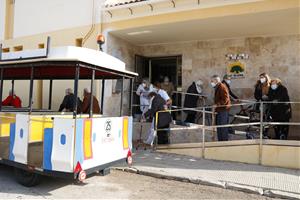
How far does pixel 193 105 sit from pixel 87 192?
6.12 meters

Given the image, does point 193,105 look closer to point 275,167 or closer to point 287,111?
point 287,111

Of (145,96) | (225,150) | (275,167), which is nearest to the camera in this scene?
(275,167)

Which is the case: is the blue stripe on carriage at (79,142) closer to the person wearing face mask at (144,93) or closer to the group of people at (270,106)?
the group of people at (270,106)

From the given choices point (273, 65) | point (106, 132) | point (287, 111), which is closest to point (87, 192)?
point (106, 132)

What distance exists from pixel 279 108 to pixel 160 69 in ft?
18.3

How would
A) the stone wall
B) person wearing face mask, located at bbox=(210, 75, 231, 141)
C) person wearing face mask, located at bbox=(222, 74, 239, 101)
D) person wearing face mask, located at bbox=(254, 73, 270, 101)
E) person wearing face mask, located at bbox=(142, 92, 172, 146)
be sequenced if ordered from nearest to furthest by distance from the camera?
1. person wearing face mask, located at bbox=(210, 75, 231, 141)
2. person wearing face mask, located at bbox=(142, 92, 172, 146)
3. person wearing face mask, located at bbox=(254, 73, 270, 101)
4. the stone wall
5. person wearing face mask, located at bbox=(222, 74, 239, 101)

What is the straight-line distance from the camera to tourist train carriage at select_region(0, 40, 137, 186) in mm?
5211

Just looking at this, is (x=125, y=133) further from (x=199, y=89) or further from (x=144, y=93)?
(x=199, y=89)

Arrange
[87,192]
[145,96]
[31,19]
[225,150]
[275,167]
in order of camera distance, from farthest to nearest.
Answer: [31,19] < [145,96] < [225,150] < [275,167] < [87,192]

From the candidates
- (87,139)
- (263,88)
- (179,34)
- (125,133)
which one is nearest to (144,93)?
(179,34)

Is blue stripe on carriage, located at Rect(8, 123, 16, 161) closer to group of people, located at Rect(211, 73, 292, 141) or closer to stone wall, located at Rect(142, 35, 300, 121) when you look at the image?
group of people, located at Rect(211, 73, 292, 141)

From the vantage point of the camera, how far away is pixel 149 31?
10.4 m

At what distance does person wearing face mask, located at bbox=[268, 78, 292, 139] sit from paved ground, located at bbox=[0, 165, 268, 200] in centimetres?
341

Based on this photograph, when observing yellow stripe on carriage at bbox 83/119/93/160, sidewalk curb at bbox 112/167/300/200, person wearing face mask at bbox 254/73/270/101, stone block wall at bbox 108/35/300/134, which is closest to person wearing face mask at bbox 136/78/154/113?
stone block wall at bbox 108/35/300/134
